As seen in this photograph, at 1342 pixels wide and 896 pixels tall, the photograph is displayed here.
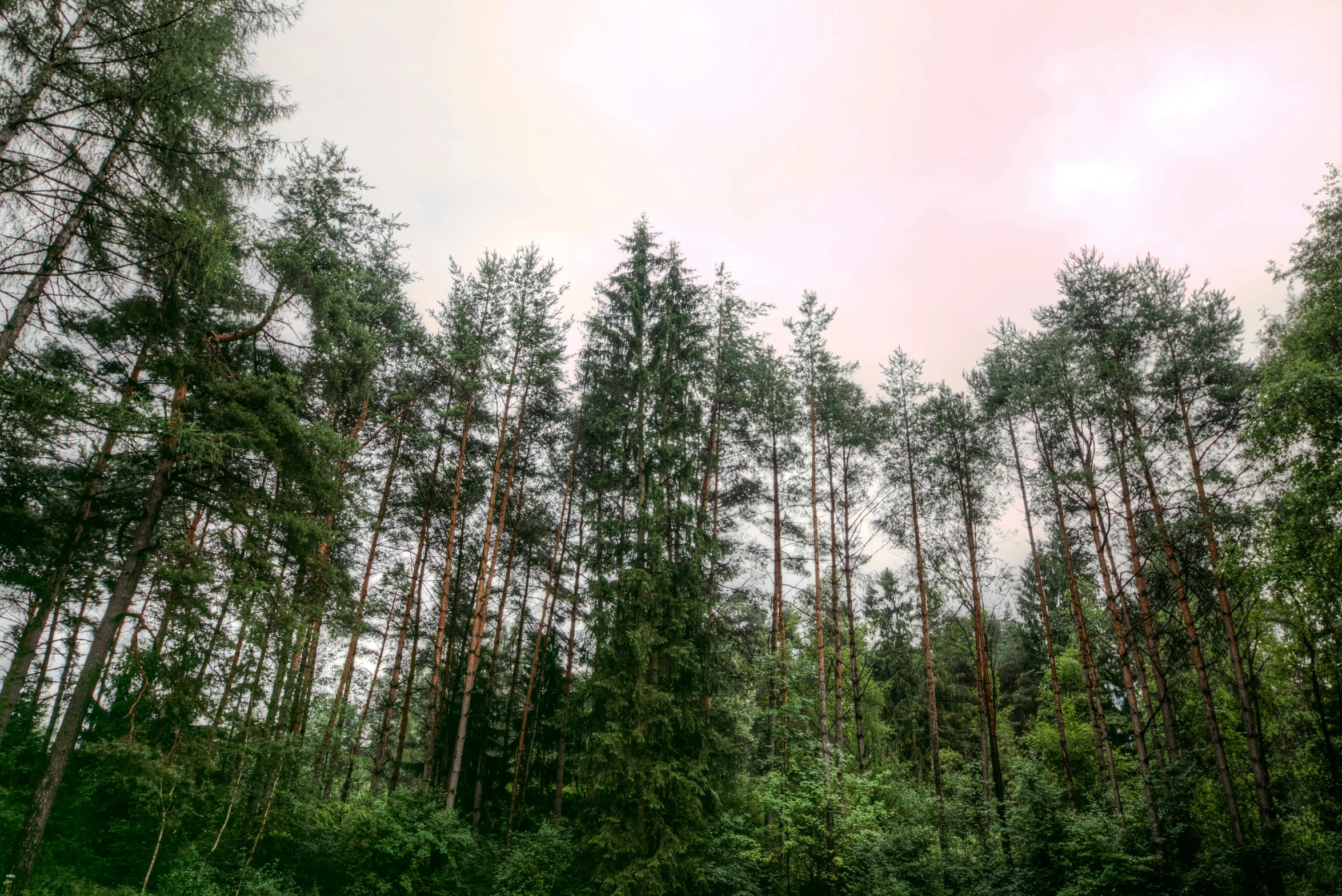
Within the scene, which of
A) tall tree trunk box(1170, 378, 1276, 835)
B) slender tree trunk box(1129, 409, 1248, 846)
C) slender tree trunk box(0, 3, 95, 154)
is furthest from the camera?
slender tree trunk box(1129, 409, 1248, 846)

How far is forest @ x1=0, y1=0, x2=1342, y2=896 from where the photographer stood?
24.3ft

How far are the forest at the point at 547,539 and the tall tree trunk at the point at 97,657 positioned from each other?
0.07 meters

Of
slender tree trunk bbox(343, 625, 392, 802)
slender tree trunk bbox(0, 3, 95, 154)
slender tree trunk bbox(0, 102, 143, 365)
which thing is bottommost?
slender tree trunk bbox(343, 625, 392, 802)

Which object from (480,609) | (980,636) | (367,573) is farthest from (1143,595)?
(367,573)

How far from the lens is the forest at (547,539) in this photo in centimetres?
742

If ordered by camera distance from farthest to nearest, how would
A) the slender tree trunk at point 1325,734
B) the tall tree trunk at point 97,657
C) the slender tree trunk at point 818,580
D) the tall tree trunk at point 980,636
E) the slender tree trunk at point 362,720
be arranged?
the slender tree trunk at point 362,720, the tall tree trunk at point 980,636, the slender tree trunk at point 818,580, the slender tree trunk at point 1325,734, the tall tree trunk at point 97,657

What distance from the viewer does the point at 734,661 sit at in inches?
546

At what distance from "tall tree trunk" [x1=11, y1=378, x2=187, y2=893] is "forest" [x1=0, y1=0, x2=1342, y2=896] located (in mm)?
65

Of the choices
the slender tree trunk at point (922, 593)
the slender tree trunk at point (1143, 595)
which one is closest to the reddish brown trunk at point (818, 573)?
the slender tree trunk at point (922, 593)

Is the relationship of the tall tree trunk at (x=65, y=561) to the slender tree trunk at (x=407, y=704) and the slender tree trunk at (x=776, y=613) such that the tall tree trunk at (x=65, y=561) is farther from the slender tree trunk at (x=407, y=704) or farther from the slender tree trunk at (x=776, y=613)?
the slender tree trunk at (x=776, y=613)

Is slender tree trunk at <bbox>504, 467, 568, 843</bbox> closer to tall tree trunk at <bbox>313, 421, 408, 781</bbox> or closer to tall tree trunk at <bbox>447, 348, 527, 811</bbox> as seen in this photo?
tall tree trunk at <bbox>447, 348, 527, 811</bbox>

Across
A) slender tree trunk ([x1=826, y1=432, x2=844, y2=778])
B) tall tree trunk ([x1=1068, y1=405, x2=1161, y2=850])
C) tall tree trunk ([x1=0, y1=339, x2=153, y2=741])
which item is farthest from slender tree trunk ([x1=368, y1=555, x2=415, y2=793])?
tall tree trunk ([x1=1068, y1=405, x2=1161, y2=850])

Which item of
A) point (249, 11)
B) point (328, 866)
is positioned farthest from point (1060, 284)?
point (328, 866)

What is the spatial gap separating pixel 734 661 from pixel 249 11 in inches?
581
